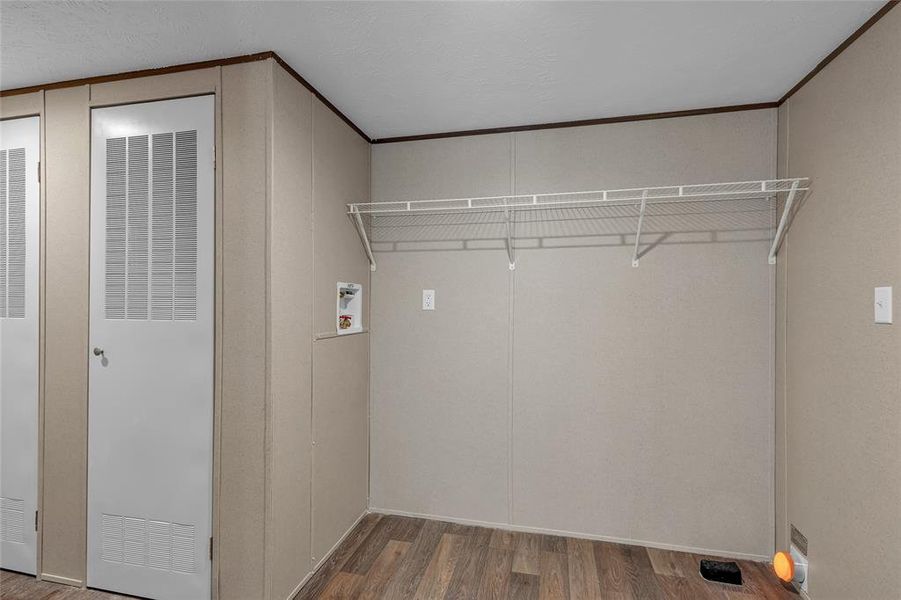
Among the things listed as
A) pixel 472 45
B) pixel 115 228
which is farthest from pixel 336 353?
pixel 472 45

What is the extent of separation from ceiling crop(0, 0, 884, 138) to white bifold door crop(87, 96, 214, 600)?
1.03ft

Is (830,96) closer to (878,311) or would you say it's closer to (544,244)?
(878,311)

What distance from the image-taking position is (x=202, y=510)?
198 centimetres

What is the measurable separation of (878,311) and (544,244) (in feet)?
4.88

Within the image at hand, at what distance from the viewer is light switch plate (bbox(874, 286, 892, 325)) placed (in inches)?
61.8

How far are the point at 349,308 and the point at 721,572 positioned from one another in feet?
7.87

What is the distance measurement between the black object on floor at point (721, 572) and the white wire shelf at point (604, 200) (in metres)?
1.57

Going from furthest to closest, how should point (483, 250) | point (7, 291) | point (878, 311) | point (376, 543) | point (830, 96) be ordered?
point (483, 250) → point (376, 543) → point (7, 291) → point (830, 96) → point (878, 311)

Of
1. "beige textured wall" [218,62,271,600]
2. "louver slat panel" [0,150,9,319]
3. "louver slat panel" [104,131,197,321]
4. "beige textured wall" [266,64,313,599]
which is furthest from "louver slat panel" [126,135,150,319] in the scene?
"louver slat panel" [0,150,9,319]

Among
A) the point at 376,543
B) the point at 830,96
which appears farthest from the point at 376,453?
the point at 830,96

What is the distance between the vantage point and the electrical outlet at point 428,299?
2.83m

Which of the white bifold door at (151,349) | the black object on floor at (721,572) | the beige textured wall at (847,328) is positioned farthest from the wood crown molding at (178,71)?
the black object on floor at (721,572)

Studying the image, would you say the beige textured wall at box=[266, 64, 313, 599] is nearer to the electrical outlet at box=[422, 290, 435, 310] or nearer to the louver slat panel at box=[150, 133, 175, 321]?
the louver slat panel at box=[150, 133, 175, 321]

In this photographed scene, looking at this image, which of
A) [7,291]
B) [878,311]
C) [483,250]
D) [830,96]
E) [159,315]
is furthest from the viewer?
[483,250]
